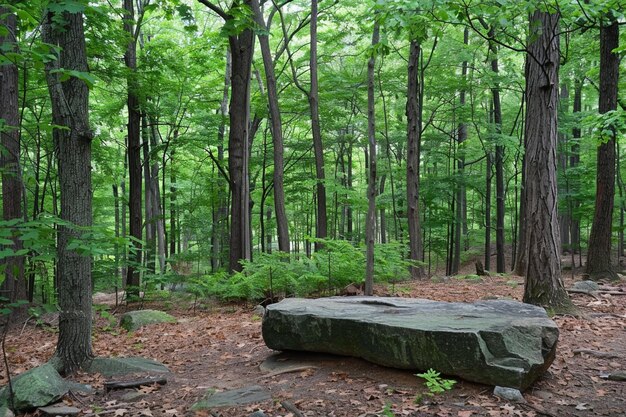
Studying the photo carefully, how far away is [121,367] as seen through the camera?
512cm

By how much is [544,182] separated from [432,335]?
10.2ft

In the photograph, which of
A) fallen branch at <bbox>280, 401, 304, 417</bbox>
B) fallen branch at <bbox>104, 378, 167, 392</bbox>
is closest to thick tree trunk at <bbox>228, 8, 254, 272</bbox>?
fallen branch at <bbox>104, 378, 167, 392</bbox>

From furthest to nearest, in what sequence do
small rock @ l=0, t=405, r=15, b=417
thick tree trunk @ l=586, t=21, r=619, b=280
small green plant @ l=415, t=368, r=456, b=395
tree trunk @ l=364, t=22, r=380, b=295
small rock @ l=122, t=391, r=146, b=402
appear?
thick tree trunk @ l=586, t=21, r=619, b=280
tree trunk @ l=364, t=22, r=380, b=295
small rock @ l=122, t=391, r=146, b=402
small rock @ l=0, t=405, r=15, b=417
small green plant @ l=415, t=368, r=456, b=395

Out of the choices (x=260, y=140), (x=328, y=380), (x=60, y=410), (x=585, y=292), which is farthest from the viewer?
(x=260, y=140)

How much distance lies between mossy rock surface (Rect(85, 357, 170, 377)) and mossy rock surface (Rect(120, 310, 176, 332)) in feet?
8.62

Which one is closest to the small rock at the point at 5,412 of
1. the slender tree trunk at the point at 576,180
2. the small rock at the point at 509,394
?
the small rock at the point at 509,394

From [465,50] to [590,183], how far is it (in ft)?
18.7

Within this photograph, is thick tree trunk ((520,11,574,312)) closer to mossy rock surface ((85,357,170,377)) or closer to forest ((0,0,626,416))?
forest ((0,0,626,416))

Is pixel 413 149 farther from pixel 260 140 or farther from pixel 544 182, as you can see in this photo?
pixel 260 140

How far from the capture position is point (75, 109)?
4879 millimetres

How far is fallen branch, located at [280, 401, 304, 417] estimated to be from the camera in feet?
12.0

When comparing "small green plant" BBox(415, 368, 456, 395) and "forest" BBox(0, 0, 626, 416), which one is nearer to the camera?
"small green plant" BBox(415, 368, 456, 395)

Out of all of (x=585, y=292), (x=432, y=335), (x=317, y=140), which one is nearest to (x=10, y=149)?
(x=317, y=140)

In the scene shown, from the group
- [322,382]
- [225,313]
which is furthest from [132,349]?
[322,382]
